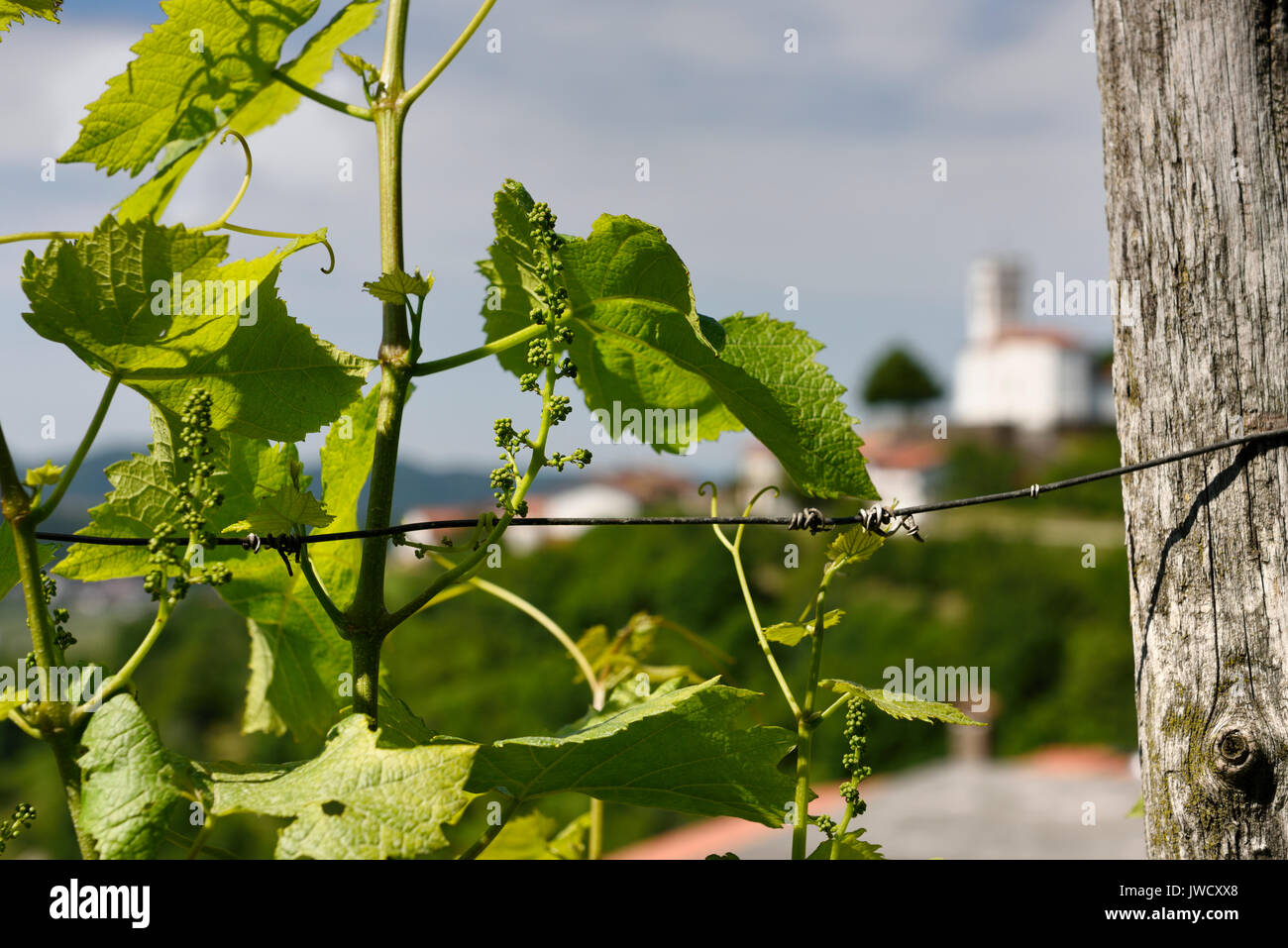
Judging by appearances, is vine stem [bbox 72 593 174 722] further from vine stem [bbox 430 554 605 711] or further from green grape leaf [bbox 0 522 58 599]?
vine stem [bbox 430 554 605 711]

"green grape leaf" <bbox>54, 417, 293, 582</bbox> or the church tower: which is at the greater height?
the church tower

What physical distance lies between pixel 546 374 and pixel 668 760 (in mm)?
321

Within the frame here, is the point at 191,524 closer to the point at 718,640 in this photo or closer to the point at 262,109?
→ the point at 262,109

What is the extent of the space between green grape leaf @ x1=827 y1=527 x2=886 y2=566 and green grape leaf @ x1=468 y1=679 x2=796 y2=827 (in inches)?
6.7

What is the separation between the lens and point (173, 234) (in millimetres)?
745

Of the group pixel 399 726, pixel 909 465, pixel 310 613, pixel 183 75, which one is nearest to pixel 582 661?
pixel 310 613

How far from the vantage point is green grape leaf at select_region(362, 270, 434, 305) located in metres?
0.81

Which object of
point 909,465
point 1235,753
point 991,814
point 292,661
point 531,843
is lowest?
point 991,814

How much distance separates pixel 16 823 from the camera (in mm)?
757

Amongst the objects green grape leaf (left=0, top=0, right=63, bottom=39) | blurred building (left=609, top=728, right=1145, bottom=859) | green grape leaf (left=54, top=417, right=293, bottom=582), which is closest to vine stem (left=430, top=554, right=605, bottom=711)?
green grape leaf (left=54, top=417, right=293, bottom=582)

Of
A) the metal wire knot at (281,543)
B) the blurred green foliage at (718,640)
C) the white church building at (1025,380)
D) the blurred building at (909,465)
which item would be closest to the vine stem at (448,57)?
the metal wire knot at (281,543)

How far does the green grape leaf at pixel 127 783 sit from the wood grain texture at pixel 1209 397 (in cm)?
86
